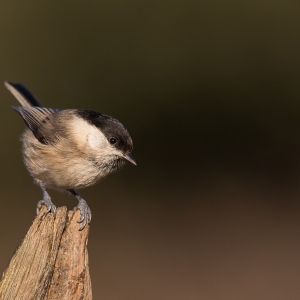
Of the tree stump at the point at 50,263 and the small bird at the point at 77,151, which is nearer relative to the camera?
the tree stump at the point at 50,263

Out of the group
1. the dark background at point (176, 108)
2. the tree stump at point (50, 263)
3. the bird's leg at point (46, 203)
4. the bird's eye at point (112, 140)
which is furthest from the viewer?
the dark background at point (176, 108)

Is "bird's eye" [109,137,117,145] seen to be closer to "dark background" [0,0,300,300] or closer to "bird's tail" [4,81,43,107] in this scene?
"bird's tail" [4,81,43,107]

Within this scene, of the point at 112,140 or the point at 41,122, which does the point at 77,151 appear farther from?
the point at 41,122

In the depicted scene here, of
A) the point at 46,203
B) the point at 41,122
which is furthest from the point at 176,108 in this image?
the point at 46,203

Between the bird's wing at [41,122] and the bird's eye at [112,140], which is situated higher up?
the bird's wing at [41,122]

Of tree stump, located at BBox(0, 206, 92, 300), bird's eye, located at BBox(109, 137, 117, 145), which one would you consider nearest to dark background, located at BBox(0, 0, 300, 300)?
bird's eye, located at BBox(109, 137, 117, 145)

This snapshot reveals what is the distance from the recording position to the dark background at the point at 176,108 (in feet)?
19.4

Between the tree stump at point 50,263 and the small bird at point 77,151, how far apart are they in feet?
2.05

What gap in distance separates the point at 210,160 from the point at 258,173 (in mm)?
569

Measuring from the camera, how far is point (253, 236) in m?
5.87

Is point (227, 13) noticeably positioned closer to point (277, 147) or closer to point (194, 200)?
point (277, 147)

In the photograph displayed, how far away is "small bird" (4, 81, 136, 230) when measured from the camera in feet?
9.96

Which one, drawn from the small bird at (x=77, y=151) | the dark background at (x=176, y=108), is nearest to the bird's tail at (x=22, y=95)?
the small bird at (x=77, y=151)

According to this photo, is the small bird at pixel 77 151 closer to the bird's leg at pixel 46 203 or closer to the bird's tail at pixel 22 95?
the bird's leg at pixel 46 203
